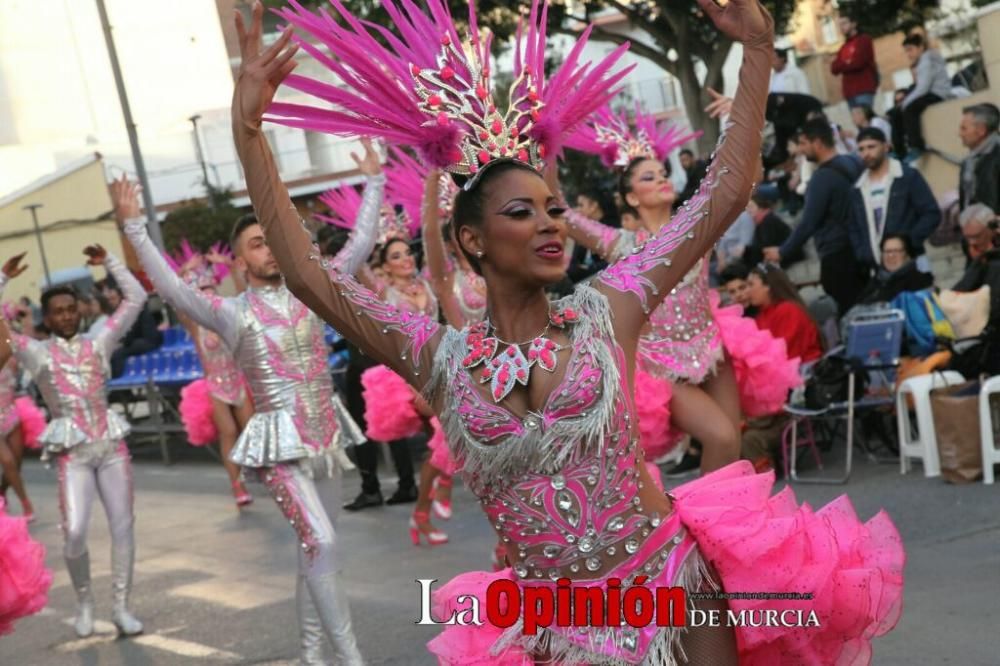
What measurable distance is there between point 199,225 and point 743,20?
26125 mm

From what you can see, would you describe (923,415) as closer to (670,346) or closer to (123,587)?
(670,346)

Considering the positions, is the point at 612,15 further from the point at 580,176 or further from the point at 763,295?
the point at 763,295

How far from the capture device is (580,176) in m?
23.0

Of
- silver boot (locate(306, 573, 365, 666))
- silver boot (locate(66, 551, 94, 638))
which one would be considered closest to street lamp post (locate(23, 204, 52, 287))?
silver boot (locate(66, 551, 94, 638))

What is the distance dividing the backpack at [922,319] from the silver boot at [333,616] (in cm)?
476

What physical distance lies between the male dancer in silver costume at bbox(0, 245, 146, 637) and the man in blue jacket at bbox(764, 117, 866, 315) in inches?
198

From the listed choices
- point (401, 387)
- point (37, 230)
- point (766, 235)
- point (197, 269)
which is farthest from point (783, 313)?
point (37, 230)

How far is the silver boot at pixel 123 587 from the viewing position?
7758 mm

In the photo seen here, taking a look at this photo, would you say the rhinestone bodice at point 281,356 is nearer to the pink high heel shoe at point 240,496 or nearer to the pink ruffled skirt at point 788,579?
the pink ruffled skirt at point 788,579

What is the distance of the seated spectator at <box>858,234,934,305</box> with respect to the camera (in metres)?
9.49

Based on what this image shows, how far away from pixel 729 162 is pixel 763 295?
671 centimetres

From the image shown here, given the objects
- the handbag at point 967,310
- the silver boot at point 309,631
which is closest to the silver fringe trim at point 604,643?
the silver boot at point 309,631

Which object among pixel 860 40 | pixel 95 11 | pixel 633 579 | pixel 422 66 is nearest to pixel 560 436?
pixel 633 579

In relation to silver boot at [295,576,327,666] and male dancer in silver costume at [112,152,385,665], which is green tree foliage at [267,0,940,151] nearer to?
male dancer in silver costume at [112,152,385,665]
